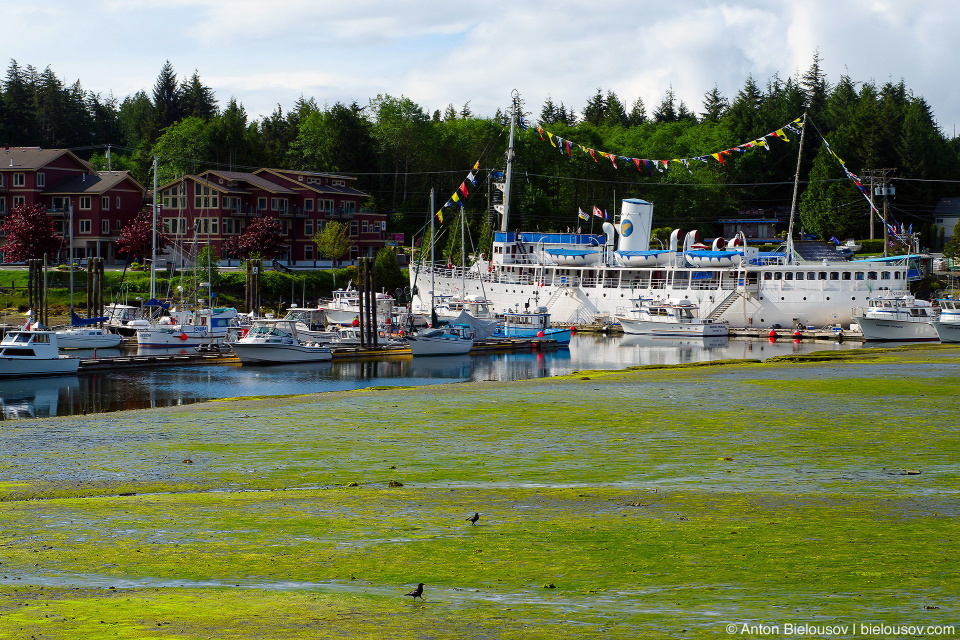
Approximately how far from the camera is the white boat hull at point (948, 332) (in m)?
66.2

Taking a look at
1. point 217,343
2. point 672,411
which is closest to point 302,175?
point 217,343

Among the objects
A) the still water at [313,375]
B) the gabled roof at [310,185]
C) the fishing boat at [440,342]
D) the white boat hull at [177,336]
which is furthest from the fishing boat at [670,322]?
the gabled roof at [310,185]

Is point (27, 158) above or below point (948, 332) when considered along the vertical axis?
above

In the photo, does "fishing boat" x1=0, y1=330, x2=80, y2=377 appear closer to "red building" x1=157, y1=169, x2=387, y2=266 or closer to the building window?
A: "red building" x1=157, y1=169, x2=387, y2=266

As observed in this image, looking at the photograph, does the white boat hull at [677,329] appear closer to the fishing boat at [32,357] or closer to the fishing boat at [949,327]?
the fishing boat at [949,327]

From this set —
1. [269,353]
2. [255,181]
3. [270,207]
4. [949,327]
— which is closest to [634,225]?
[949,327]

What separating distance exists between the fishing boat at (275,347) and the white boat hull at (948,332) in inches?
1518

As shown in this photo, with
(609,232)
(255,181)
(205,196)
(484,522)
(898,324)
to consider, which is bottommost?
(484,522)

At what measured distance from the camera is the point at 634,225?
9269 centimetres

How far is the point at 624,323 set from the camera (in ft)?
270

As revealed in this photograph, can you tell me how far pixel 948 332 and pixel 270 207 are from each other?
6712 cm

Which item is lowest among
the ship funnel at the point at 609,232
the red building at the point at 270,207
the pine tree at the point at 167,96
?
the ship funnel at the point at 609,232

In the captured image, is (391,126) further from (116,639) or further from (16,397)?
(116,639)

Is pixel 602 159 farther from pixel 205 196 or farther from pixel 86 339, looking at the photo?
pixel 86 339
